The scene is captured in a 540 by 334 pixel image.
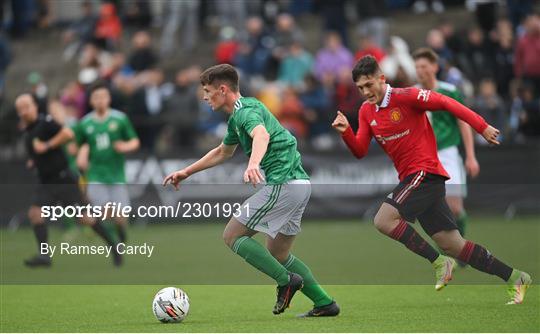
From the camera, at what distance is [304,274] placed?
1030 centimetres

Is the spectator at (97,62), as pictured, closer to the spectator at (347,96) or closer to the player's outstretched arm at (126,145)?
the spectator at (347,96)

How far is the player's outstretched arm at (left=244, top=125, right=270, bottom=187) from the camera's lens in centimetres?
912

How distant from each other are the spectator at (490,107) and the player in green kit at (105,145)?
7486 millimetres

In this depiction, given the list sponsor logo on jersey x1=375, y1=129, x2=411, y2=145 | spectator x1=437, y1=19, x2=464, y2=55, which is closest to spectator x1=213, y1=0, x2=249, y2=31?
spectator x1=437, y1=19, x2=464, y2=55

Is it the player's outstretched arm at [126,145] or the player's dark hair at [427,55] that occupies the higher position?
the player's dark hair at [427,55]

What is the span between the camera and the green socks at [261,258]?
9852 mm

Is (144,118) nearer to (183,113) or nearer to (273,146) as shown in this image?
(183,113)

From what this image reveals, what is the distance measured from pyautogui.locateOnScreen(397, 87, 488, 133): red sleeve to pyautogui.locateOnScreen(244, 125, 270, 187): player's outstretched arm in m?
1.59

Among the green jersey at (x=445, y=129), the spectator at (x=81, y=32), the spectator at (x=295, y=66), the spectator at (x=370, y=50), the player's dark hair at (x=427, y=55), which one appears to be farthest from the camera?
the spectator at (x=81, y=32)

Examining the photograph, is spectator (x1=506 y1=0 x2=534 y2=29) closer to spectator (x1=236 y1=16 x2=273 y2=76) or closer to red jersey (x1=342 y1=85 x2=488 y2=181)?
spectator (x1=236 y1=16 x2=273 y2=76)

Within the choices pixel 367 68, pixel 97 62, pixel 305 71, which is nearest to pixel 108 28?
pixel 97 62

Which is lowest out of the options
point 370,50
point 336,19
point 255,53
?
point 255,53

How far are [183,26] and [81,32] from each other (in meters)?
2.68

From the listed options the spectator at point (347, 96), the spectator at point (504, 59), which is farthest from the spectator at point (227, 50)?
the spectator at point (504, 59)
